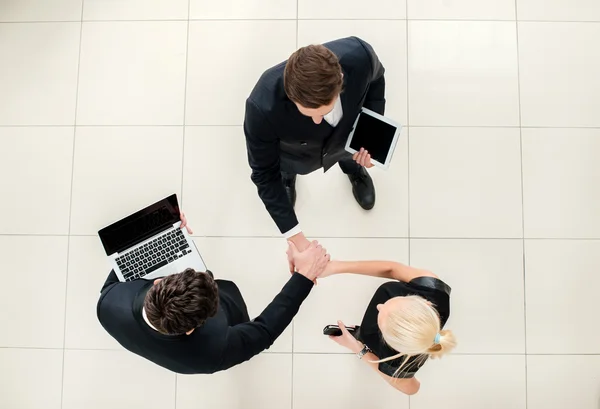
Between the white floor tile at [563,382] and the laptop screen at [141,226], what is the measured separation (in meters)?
2.02

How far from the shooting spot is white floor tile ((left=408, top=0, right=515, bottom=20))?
2689 mm

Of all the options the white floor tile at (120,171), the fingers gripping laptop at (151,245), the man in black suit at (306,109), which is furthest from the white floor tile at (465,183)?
the white floor tile at (120,171)

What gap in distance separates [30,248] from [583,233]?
10.2 ft

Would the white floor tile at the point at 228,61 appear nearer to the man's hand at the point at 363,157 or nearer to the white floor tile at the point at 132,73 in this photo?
the white floor tile at the point at 132,73

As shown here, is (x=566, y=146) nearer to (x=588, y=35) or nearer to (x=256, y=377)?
(x=588, y=35)

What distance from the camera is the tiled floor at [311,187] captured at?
8.21ft

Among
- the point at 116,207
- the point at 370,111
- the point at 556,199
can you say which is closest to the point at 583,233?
the point at 556,199

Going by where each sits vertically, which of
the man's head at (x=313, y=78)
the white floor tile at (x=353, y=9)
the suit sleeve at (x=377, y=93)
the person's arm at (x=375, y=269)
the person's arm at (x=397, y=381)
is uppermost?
the white floor tile at (x=353, y=9)

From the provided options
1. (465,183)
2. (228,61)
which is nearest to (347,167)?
(465,183)

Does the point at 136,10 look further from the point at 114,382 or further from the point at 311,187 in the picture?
the point at 114,382

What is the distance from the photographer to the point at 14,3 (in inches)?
110

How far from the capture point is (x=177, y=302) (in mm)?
1464

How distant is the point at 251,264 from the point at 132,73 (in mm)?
1318

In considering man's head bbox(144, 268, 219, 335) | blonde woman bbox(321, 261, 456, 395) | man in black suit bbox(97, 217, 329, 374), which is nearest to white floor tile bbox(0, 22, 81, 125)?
man in black suit bbox(97, 217, 329, 374)
